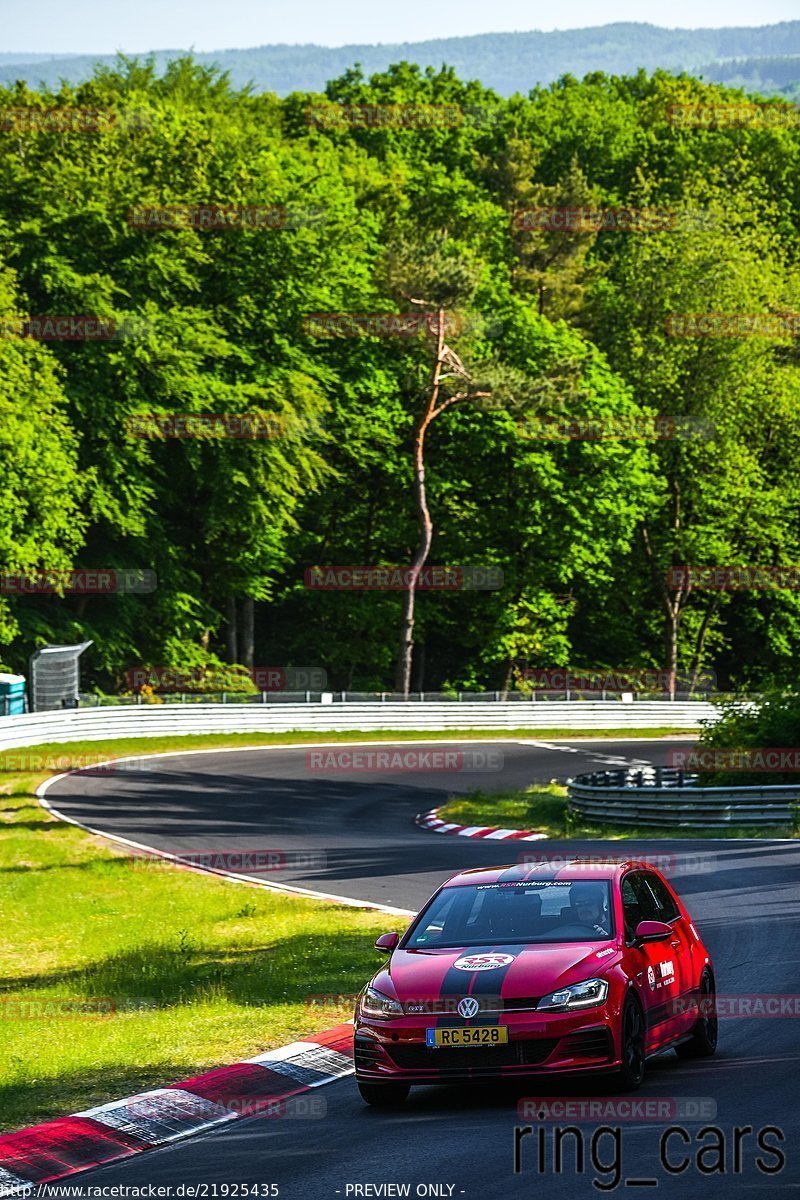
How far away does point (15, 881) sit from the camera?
2452cm

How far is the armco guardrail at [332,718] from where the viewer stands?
44.7 m

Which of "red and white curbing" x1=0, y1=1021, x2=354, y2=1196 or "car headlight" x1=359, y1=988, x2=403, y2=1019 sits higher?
"car headlight" x1=359, y1=988, x2=403, y2=1019

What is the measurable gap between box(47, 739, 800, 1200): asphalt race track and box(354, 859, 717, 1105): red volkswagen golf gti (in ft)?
0.90

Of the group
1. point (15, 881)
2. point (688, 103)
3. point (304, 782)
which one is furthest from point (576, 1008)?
point (688, 103)

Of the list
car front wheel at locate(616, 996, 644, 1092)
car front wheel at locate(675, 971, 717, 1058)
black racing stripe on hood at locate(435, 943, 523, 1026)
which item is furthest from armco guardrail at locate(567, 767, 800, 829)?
black racing stripe on hood at locate(435, 943, 523, 1026)

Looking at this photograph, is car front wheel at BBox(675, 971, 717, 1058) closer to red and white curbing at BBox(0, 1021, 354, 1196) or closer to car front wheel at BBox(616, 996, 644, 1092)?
car front wheel at BBox(616, 996, 644, 1092)

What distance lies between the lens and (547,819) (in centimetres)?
3216

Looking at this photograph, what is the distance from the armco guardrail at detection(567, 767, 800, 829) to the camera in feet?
95.1

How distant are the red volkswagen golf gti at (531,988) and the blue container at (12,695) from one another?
3423cm

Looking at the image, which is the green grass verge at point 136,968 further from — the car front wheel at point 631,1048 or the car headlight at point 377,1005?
the car front wheel at point 631,1048

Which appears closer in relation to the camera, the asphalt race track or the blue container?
the asphalt race track

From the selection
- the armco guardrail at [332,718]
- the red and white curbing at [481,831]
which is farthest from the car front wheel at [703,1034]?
the armco guardrail at [332,718]

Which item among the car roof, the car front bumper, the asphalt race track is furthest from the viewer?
the car roof

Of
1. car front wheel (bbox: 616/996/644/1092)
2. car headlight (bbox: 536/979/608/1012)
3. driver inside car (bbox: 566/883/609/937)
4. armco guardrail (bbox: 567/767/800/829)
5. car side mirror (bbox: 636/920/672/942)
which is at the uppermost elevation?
driver inside car (bbox: 566/883/609/937)
